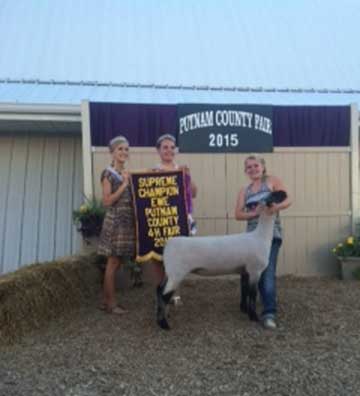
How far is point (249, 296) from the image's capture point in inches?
159

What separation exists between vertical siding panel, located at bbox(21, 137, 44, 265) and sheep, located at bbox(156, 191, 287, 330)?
353 centimetres

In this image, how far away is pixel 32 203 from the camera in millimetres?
6883

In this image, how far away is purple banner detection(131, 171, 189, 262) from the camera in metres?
4.29

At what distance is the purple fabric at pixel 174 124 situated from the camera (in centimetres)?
612

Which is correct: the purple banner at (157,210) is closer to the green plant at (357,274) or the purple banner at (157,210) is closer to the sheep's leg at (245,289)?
the sheep's leg at (245,289)

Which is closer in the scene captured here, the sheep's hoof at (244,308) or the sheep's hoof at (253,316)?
the sheep's hoof at (253,316)

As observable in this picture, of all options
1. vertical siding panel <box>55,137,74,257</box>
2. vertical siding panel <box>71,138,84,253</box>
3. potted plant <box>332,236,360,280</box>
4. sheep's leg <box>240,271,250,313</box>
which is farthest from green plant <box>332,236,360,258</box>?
vertical siding panel <box>55,137,74,257</box>

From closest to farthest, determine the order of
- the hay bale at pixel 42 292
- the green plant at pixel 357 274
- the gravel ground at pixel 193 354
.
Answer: the gravel ground at pixel 193 354 < the hay bale at pixel 42 292 < the green plant at pixel 357 274

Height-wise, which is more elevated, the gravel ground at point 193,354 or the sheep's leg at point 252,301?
the sheep's leg at point 252,301

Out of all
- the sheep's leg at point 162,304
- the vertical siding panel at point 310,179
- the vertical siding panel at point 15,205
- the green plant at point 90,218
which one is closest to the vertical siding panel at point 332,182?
the vertical siding panel at point 310,179

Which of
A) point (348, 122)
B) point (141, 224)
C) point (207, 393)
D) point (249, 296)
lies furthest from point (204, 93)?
point (207, 393)

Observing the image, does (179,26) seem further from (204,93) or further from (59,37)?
(204,93)

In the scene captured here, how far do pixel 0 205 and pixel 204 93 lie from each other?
372 cm

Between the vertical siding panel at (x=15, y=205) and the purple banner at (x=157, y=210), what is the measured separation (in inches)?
128
